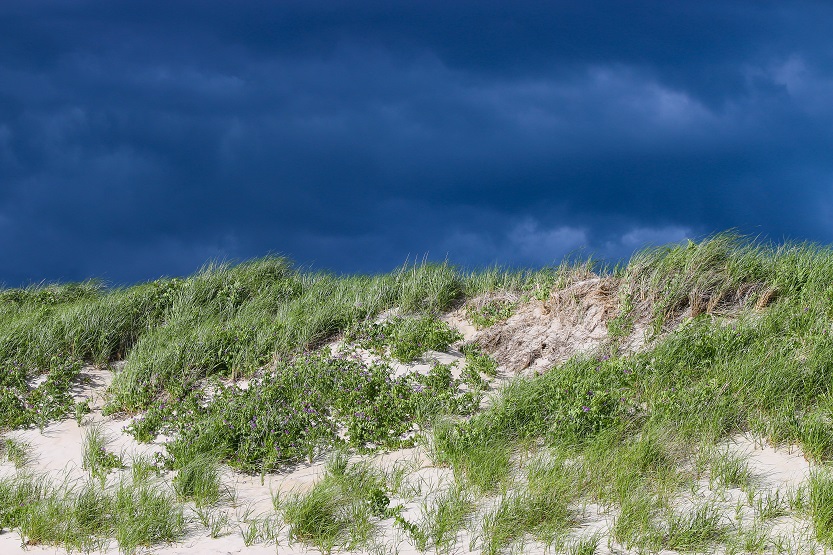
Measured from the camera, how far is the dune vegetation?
7.19m

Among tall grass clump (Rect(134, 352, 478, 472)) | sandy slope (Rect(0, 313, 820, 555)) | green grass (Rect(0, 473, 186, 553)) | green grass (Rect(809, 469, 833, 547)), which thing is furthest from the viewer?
tall grass clump (Rect(134, 352, 478, 472))

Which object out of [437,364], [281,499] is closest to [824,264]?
[437,364]

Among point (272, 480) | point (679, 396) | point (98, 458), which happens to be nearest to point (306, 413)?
point (272, 480)

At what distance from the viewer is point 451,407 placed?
9.55m

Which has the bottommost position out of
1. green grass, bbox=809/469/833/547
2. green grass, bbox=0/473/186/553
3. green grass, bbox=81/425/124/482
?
green grass, bbox=809/469/833/547

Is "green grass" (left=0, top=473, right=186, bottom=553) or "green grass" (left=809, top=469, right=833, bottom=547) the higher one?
"green grass" (left=0, top=473, right=186, bottom=553)

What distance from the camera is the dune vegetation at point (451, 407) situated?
719 centimetres

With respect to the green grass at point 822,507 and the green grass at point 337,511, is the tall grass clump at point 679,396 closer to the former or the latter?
the green grass at point 822,507

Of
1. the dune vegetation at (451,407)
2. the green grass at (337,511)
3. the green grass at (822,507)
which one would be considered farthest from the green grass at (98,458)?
the green grass at (822,507)

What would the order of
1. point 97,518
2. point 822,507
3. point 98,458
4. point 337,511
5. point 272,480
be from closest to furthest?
point 822,507, point 337,511, point 97,518, point 272,480, point 98,458

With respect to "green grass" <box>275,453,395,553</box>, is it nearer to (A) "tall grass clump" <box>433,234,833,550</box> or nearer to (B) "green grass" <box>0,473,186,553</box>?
(A) "tall grass clump" <box>433,234,833,550</box>

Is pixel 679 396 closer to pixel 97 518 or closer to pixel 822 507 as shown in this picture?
pixel 822 507

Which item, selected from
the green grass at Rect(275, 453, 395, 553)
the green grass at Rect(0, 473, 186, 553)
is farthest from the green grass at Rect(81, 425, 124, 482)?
the green grass at Rect(275, 453, 395, 553)

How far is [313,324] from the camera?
40.1 feet
